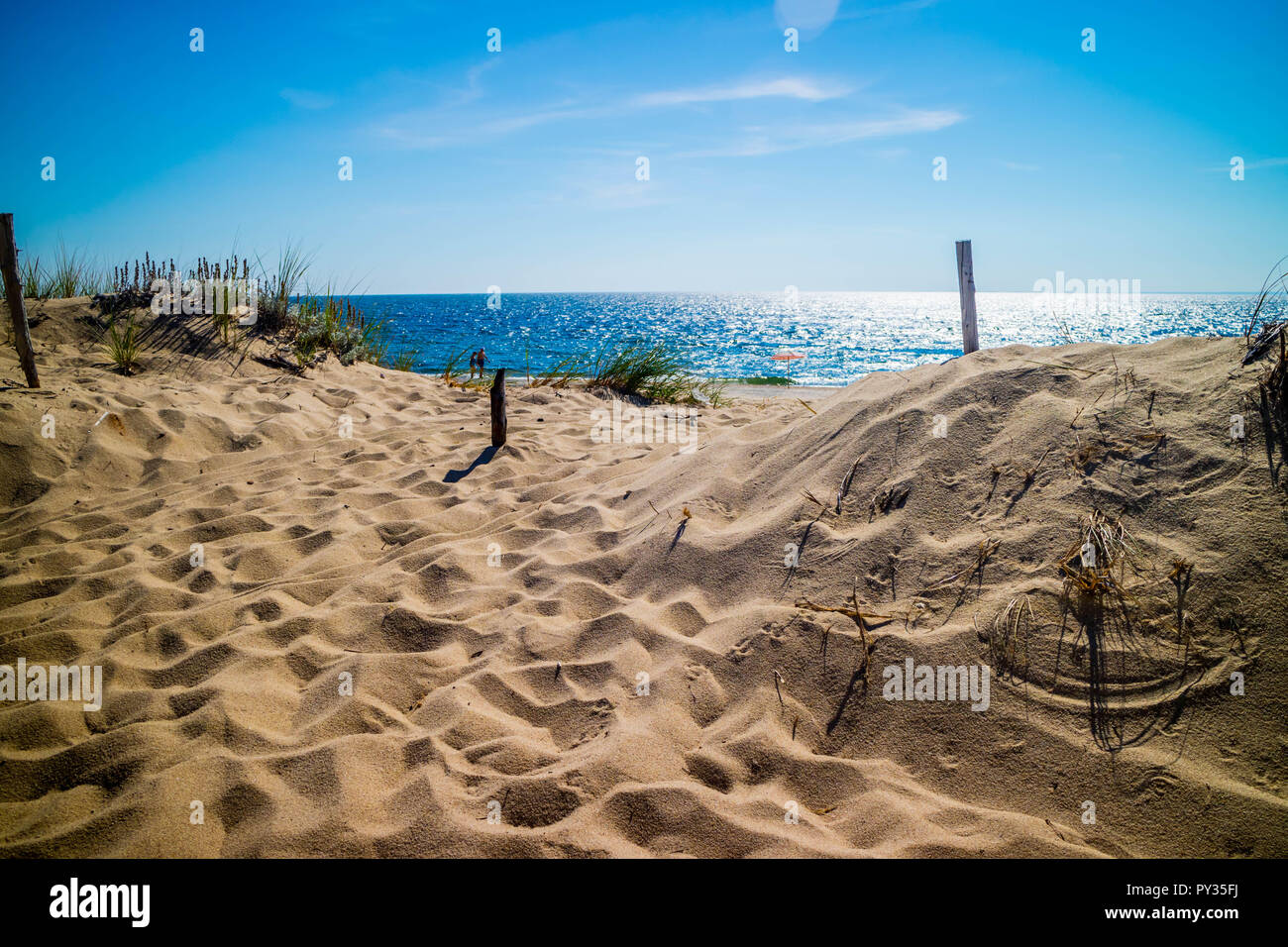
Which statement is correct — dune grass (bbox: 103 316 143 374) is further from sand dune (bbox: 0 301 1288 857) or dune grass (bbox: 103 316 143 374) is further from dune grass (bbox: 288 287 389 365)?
sand dune (bbox: 0 301 1288 857)

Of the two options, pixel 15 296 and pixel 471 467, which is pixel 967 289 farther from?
pixel 15 296

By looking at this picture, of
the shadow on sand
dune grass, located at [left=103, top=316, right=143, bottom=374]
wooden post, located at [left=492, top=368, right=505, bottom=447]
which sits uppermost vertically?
dune grass, located at [left=103, top=316, right=143, bottom=374]

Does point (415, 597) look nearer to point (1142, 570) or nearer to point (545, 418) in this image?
point (1142, 570)

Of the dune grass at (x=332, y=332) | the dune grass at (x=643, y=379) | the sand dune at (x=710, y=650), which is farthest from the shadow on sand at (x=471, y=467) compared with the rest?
the dune grass at (x=332, y=332)

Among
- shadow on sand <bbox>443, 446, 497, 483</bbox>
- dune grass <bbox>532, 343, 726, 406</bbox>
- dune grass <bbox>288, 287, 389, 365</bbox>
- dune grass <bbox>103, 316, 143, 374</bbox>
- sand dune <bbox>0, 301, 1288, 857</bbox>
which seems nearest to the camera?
sand dune <bbox>0, 301, 1288, 857</bbox>

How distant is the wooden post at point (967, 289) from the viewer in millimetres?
5145

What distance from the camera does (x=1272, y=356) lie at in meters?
2.64

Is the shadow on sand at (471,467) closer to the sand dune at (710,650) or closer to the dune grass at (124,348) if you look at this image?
the sand dune at (710,650)

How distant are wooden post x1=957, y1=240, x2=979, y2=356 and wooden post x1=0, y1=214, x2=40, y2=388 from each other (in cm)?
800

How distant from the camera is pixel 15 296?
5602 millimetres

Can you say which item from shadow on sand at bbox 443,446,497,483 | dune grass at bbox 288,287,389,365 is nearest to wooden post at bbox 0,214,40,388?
dune grass at bbox 288,287,389,365

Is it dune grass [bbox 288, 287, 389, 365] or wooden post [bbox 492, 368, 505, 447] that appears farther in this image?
dune grass [bbox 288, 287, 389, 365]

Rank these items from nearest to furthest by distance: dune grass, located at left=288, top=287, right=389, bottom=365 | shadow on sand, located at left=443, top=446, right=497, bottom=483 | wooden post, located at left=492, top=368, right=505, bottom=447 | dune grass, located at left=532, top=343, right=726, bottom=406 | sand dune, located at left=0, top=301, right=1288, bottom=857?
sand dune, located at left=0, top=301, right=1288, bottom=857 < shadow on sand, located at left=443, top=446, right=497, bottom=483 < wooden post, located at left=492, top=368, right=505, bottom=447 < dune grass, located at left=288, top=287, right=389, bottom=365 < dune grass, located at left=532, top=343, right=726, bottom=406

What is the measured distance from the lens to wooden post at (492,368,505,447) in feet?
17.8
